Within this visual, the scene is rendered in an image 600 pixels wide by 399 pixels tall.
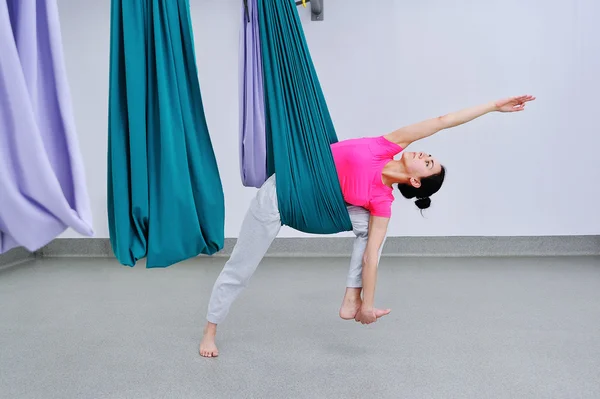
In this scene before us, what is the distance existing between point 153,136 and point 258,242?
1.96 ft

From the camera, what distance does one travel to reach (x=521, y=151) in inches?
143

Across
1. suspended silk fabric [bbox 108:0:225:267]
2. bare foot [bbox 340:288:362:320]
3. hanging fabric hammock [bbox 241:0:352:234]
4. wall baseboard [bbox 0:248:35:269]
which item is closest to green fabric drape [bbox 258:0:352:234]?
hanging fabric hammock [bbox 241:0:352:234]

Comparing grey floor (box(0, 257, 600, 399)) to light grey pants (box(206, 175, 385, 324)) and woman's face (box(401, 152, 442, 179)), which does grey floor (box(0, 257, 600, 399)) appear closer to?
light grey pants (box(206, 175, 385, 324))

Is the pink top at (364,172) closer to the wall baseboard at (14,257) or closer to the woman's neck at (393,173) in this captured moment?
the woman's neck at (393,173)

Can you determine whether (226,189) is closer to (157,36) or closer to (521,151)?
(521,151)

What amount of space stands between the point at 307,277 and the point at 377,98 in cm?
126

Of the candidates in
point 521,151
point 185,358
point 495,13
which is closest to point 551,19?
point 495,13

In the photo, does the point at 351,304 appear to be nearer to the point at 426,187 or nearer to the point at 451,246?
the point at 426,187

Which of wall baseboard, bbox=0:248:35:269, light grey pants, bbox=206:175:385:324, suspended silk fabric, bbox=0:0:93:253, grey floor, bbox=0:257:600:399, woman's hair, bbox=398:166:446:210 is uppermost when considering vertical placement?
suspended silk fabric, bbox=0:0:93:253

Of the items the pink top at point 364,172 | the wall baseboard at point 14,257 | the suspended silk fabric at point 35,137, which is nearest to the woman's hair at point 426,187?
the pink top at point 364,172

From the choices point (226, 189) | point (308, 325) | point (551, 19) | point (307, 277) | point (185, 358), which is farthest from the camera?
point (226, 189)

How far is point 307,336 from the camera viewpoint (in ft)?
7.27

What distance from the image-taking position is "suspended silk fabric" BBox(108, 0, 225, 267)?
4.58 feet

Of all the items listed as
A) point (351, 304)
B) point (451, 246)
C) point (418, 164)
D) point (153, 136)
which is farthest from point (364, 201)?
point (451, 246)
